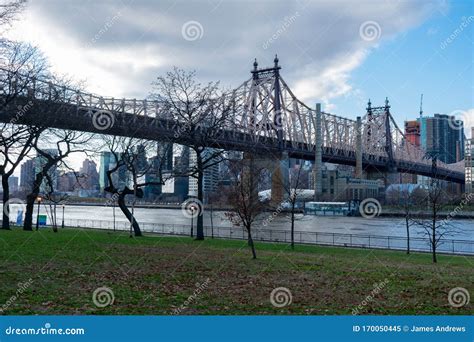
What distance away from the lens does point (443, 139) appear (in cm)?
10519

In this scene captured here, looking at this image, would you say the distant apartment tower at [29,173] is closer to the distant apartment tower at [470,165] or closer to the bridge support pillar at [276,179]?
the bridge support pillar at [276,179]

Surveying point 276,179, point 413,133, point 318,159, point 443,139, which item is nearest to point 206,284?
point 276,179

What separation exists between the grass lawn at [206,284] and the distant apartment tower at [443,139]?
92785 millimetres

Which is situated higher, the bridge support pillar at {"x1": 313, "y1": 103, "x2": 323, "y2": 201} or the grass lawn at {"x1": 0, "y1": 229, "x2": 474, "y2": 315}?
the bridge support pillar at {"x1": 313, "y1": 103, "x2": 323, "y2": 201}

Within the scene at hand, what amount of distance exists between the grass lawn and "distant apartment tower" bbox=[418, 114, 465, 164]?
92.8 metres

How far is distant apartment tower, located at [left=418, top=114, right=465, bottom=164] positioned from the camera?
331 feet

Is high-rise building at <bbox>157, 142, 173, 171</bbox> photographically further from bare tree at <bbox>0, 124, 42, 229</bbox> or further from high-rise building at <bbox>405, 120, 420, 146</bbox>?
high-rise building at <bbox>405, 120, 420, 146</bbox>

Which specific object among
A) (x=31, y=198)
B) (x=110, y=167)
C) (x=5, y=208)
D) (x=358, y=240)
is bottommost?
(x=358, y=240)

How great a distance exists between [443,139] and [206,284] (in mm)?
105647

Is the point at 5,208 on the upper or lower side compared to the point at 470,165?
lower

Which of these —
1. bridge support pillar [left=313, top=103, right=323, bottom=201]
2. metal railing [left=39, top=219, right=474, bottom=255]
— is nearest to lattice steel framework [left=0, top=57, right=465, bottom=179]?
bridge support pillar [left=313, top=103, right=323, bottom=201]

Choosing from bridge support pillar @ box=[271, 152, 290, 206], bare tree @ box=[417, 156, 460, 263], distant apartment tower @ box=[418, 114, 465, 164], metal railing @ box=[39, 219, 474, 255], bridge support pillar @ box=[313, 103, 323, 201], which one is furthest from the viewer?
distant apartment tower @ box=[418, 114, 465, 164]

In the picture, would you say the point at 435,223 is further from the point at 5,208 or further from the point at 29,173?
the point at 29,173

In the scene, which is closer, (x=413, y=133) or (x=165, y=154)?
(x=165, y=154)
